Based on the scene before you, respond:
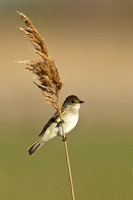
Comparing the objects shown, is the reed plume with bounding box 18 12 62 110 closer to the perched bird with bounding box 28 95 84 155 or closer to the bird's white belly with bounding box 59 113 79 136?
the perched bird with bounding box 28 95 84 155

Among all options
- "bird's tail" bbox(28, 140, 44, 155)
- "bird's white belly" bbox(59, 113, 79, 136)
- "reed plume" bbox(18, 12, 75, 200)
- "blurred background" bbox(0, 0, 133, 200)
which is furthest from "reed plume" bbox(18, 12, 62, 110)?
"blurred background" bbox(0, 0, 133, 200)

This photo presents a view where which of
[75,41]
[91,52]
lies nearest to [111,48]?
[91,52]

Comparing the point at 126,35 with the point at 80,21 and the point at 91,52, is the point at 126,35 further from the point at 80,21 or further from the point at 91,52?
the point at 80,21

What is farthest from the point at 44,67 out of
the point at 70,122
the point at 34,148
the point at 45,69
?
the point at 70,122

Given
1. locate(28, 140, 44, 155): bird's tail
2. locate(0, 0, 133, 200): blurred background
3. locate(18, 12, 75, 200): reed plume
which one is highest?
locate(0, 0, 133, 200): blurred background

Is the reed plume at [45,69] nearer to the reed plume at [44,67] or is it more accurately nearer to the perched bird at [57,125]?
the reed plume at [44,67]

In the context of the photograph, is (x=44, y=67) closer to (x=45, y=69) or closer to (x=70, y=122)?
(x=45, y=69)
